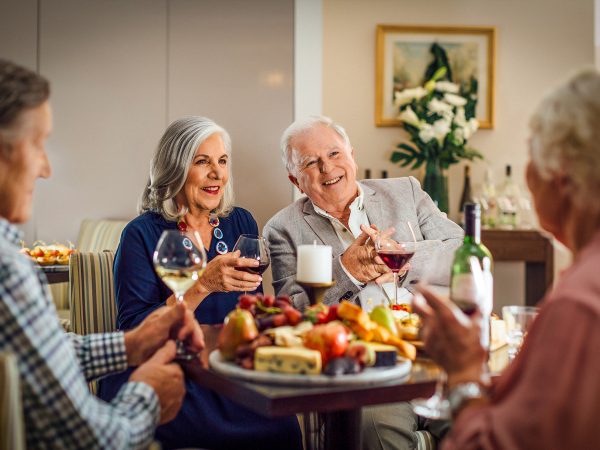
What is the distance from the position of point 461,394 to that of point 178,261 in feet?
2.30

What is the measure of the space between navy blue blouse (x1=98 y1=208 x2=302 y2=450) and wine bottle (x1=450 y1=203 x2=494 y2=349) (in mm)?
931

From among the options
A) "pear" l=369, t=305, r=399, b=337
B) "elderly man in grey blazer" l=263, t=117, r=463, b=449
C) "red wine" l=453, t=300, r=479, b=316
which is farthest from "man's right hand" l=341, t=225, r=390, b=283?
"red wine" l=453, t=300, r=479, b=316

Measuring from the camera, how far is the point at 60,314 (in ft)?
14.2

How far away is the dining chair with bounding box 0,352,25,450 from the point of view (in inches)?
42.2

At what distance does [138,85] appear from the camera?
4703 mm

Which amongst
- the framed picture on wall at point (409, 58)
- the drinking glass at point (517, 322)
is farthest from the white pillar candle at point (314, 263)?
the framed picture on wall at point (409, 58)

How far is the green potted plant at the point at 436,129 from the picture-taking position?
15.2 ft

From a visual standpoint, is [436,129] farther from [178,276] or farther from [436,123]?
[178,276]

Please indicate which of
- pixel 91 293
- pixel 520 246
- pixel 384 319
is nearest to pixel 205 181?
pixel 91 293

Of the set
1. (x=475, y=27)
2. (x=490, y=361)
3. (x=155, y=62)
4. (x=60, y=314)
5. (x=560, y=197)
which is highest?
(x=475, y=27)

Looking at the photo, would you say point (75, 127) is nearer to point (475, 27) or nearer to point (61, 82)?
point (61, 82)

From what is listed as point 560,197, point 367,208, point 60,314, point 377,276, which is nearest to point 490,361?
point 560,197

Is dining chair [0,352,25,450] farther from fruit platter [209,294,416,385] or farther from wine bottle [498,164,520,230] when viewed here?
wine bottle [498,164,520,230]

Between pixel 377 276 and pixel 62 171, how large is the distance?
116 inches
